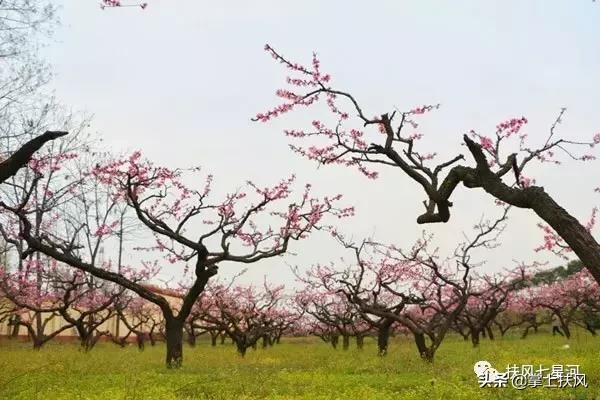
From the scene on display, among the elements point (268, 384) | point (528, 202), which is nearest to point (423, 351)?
point (268, 384)

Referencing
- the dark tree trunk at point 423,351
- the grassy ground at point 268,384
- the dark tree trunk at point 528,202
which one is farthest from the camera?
the dark tree trunk at point 423,351

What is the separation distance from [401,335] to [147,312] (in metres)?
20.8

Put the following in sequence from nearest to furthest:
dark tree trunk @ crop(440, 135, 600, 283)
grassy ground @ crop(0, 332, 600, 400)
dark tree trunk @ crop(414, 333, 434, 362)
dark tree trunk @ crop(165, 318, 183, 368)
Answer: dark tree trunk @ crop(440, 135, 600, 283), grassy ground @ crop(0, 332, 600, 400), dark tree trunk @ crop(165, 318, 183, 368), dark tree trunk @ crop(414, 333, 434, 362)

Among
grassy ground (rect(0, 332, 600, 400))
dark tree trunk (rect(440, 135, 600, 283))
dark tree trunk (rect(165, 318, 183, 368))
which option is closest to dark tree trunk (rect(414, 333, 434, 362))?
grassy ground (rect(0, 332, 600, 400))

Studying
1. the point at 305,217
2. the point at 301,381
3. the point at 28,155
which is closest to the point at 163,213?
the point at 305,217

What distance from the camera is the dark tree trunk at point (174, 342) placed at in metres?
15.3

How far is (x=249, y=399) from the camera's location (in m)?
8.34

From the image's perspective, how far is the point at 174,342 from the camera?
15.5m

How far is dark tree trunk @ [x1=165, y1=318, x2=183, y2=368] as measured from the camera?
15266mm

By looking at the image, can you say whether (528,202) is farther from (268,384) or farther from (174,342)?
(174,342)

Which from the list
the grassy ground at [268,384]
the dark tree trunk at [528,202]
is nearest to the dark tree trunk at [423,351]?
the grassy ground at [268,384]

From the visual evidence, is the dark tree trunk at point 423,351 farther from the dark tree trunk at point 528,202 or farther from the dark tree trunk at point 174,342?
the dark tree trunk at point 528,202

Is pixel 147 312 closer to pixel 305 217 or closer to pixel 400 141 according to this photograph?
pixel 305 217

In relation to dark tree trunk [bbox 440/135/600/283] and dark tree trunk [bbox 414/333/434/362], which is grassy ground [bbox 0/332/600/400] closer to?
dark tree trunk [bbox 414/333/434/362]
